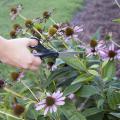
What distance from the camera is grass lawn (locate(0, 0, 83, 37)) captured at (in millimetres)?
4471

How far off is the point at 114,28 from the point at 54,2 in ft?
5.23

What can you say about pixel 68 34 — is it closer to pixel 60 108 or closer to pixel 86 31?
pixel 60 108

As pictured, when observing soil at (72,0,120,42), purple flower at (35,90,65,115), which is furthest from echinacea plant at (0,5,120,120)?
soil at (72,0,120,42)

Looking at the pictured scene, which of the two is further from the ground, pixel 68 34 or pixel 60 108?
pixel 68 34

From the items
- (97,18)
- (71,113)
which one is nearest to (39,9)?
(97,18)

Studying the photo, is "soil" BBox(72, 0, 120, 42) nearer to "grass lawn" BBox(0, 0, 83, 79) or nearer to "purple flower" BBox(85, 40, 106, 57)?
"grass lawn" BBox(0, 0, 83, 79)

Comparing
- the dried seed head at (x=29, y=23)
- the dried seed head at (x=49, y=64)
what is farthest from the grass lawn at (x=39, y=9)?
the dried seed head at (x=49, y=64)

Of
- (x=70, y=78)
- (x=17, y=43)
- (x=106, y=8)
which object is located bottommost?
(x=70, y=78)

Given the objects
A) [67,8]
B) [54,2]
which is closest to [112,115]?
[67,8]

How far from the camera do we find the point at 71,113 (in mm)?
1417

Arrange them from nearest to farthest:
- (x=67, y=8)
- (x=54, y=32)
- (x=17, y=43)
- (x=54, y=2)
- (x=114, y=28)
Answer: (x=17, y=43) → (x=54, y=32) → (x=114, y=28) → (x=67, y=8) → (x=54, y=2)

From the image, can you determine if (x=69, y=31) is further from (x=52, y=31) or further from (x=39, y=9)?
(x=39, y=9)

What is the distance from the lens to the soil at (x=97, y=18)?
141 inches

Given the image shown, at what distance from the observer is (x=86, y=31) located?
12.3 ft
